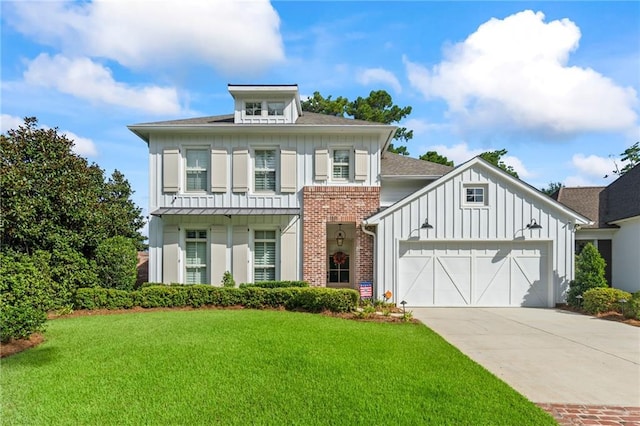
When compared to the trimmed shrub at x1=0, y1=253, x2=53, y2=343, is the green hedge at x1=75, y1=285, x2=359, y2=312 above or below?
below

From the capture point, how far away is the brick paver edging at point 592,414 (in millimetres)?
4078

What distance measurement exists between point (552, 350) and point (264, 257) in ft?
29.9

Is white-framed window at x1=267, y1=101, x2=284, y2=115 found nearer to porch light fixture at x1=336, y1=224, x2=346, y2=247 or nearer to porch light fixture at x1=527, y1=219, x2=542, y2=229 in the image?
porch light fixture at x1=336, y1=224, x2=346, y2=247

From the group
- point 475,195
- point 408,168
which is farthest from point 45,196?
point 475,195

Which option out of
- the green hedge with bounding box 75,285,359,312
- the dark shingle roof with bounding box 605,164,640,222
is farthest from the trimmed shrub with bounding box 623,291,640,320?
the green hedge with bounding box 75,285,359,312

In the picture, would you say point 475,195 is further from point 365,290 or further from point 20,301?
point 20,301

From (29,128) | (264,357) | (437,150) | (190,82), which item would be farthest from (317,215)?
(437,150)

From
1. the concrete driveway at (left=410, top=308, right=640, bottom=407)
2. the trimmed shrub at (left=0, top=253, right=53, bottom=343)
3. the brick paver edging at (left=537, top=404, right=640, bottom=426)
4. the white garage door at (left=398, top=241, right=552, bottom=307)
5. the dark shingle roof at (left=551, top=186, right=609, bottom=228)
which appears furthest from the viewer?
the dark shingle roof at (left=551, top=186, right=609, bottom=228)

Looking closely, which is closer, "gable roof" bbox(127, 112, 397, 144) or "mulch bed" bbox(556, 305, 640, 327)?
"mulch bed" bbox(556, 305, 640, 327)

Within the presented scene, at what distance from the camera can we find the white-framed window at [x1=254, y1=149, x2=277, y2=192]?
1340 centimetres

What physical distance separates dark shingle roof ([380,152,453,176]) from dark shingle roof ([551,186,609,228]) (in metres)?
5.84

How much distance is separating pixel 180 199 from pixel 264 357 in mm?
8881

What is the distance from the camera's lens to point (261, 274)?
1332 centimetres

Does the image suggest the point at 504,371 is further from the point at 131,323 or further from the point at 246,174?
the point at 246,174
